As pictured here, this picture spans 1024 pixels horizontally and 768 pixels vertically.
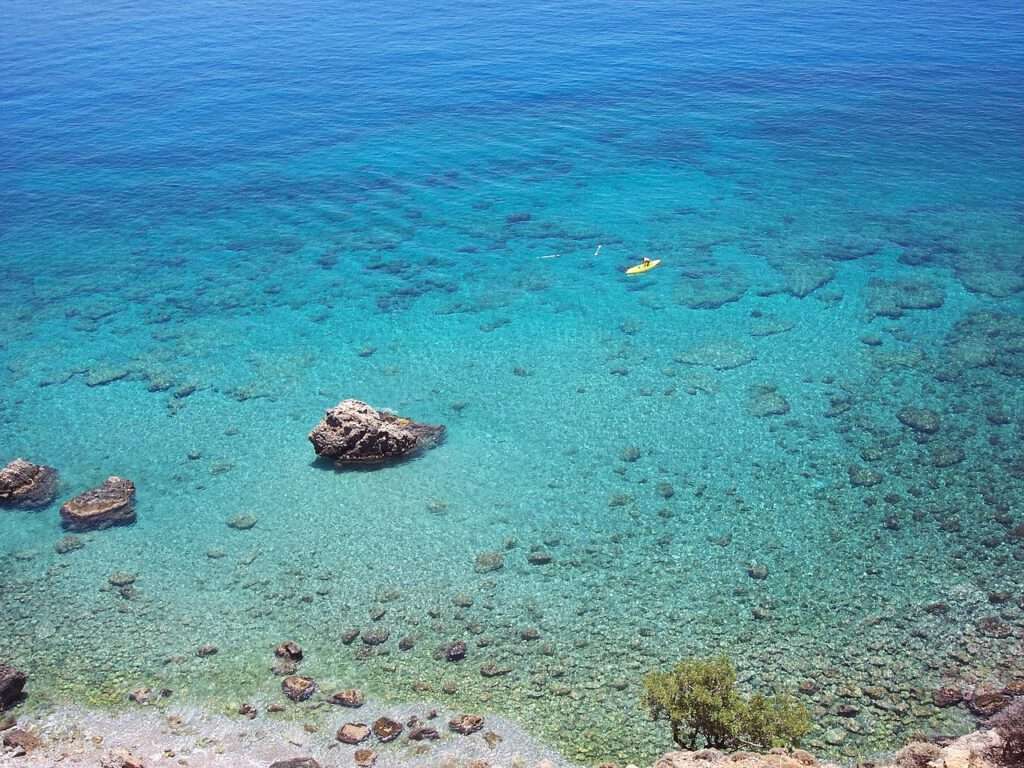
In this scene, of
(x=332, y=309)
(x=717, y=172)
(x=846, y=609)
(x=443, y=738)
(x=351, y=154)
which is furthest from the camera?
(x=351, y=154)

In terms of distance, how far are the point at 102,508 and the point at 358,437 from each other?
25.5 ft

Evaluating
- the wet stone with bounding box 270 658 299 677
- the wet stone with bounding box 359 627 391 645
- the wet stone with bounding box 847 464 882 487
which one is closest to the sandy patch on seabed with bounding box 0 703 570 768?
the wet stone with bounding box 270 658 299 677

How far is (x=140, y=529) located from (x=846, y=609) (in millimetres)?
19523

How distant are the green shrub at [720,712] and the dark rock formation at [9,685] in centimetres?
1397

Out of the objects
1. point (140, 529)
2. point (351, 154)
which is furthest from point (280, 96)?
point (140, 529)

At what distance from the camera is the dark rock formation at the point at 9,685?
18.5m

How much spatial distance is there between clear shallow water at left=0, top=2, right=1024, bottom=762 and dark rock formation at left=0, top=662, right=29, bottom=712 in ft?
1.68

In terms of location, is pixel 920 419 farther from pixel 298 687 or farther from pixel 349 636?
pixel 298 687

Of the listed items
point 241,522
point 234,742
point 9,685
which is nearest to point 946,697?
point 234,742

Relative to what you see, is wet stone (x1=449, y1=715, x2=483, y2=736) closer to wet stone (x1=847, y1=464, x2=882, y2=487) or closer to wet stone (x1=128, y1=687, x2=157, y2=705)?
wet stone (x1=128, y1=687, x2=157, y2=705)

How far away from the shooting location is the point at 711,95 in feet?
194

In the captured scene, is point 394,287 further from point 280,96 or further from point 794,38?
point 794,38

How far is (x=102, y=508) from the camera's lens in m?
25.0

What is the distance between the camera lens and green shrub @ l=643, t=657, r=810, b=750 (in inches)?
591
